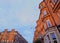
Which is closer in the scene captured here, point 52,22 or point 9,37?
point 52,22

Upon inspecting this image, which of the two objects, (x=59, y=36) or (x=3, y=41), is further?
(x=3, y=41)

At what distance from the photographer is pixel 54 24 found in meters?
22.9

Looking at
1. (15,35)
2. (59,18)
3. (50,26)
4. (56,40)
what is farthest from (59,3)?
(15,35)

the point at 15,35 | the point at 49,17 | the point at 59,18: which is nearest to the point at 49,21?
the point at 49,17

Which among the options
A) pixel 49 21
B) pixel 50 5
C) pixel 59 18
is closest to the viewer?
pixel 59 18

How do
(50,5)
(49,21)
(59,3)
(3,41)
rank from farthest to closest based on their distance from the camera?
1. (3,41)
2. (50,5)
3. (49,21)
4. (59,3)

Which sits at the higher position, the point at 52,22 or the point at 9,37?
the point at 9,37

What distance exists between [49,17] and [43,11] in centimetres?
334

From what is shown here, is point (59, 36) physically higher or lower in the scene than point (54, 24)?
lower

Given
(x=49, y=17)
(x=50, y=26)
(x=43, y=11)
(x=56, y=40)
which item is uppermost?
(x=43, y=11)

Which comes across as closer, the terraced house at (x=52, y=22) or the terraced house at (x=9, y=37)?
the terraced house at (x=52, y=22)

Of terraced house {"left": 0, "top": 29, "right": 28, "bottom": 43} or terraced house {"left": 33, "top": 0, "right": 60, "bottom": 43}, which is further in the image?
terraced house {"left": 0, "top": 29, "right": 28, "bottom": 43}

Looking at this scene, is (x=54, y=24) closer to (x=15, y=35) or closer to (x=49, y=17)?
(x=49, y=17)

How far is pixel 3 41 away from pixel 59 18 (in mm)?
29103
